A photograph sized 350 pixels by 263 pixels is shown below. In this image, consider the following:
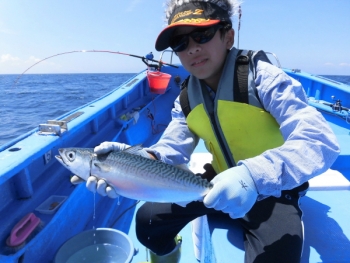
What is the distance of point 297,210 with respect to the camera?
1.83 metres

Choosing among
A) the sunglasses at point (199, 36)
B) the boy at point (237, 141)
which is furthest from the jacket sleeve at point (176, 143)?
the sunglasses at point (199, 36)

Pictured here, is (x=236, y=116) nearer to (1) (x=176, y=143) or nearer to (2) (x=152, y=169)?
(1) (x=176, y=143)

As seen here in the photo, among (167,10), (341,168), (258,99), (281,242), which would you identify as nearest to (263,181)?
(281,242)

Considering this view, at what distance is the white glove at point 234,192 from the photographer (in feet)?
4.88

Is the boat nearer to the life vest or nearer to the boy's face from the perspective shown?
the life vest

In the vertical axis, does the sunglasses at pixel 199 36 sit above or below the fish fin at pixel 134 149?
above

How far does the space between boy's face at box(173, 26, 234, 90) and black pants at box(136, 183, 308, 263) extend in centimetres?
102

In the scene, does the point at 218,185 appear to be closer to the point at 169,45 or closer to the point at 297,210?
the point at 297,210

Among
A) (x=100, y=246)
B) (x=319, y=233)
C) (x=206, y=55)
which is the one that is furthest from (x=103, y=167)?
(x=319, y=233)

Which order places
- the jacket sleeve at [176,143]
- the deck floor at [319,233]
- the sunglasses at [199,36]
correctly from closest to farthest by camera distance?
the deck floor at [319,233] < the sunglasses at [199,36] < the jacket sleeve at [176,143]

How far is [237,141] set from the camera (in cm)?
210

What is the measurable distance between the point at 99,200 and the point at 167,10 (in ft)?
7.75

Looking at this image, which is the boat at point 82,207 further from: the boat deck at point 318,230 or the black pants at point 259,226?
the black pants at point 259,226

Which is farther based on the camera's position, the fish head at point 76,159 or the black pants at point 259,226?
the fish head at point 76,159
